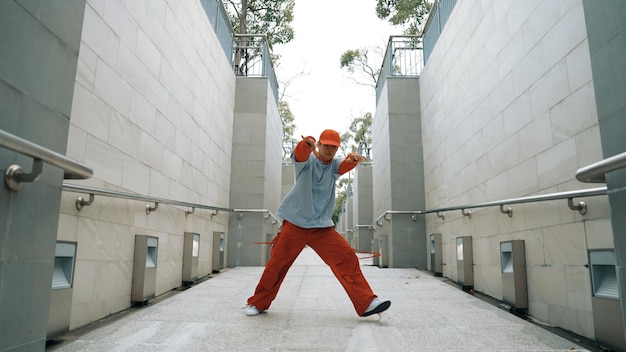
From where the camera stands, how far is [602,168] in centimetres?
173

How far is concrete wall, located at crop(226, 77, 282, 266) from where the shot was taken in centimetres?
796

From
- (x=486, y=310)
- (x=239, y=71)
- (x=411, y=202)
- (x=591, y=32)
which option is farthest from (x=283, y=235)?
(x=239, y=71)

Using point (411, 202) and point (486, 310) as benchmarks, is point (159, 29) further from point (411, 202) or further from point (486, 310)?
point (411, 202)

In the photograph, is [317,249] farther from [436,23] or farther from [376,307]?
[436,23]

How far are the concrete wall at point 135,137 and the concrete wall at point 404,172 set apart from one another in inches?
142

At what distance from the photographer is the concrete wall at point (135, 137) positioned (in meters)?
3.06

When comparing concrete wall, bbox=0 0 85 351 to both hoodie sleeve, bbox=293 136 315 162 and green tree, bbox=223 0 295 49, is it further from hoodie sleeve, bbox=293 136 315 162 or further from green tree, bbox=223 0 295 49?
green tree, bbox=223 0 295 49

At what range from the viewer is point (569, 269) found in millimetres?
3041

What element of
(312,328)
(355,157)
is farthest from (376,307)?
(355,157)

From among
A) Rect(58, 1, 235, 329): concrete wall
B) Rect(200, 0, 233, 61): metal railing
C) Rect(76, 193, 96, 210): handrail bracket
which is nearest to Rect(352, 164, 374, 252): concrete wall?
Rect(200, 0, 233, 61): metal railing

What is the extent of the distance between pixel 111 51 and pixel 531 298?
406 centimetres

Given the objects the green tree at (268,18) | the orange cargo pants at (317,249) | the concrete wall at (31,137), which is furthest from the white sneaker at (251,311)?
the green tree at (268,18)

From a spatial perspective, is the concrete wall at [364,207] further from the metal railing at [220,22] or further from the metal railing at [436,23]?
the metal railing at [220,22]

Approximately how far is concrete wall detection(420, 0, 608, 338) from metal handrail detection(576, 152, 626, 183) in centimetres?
85
